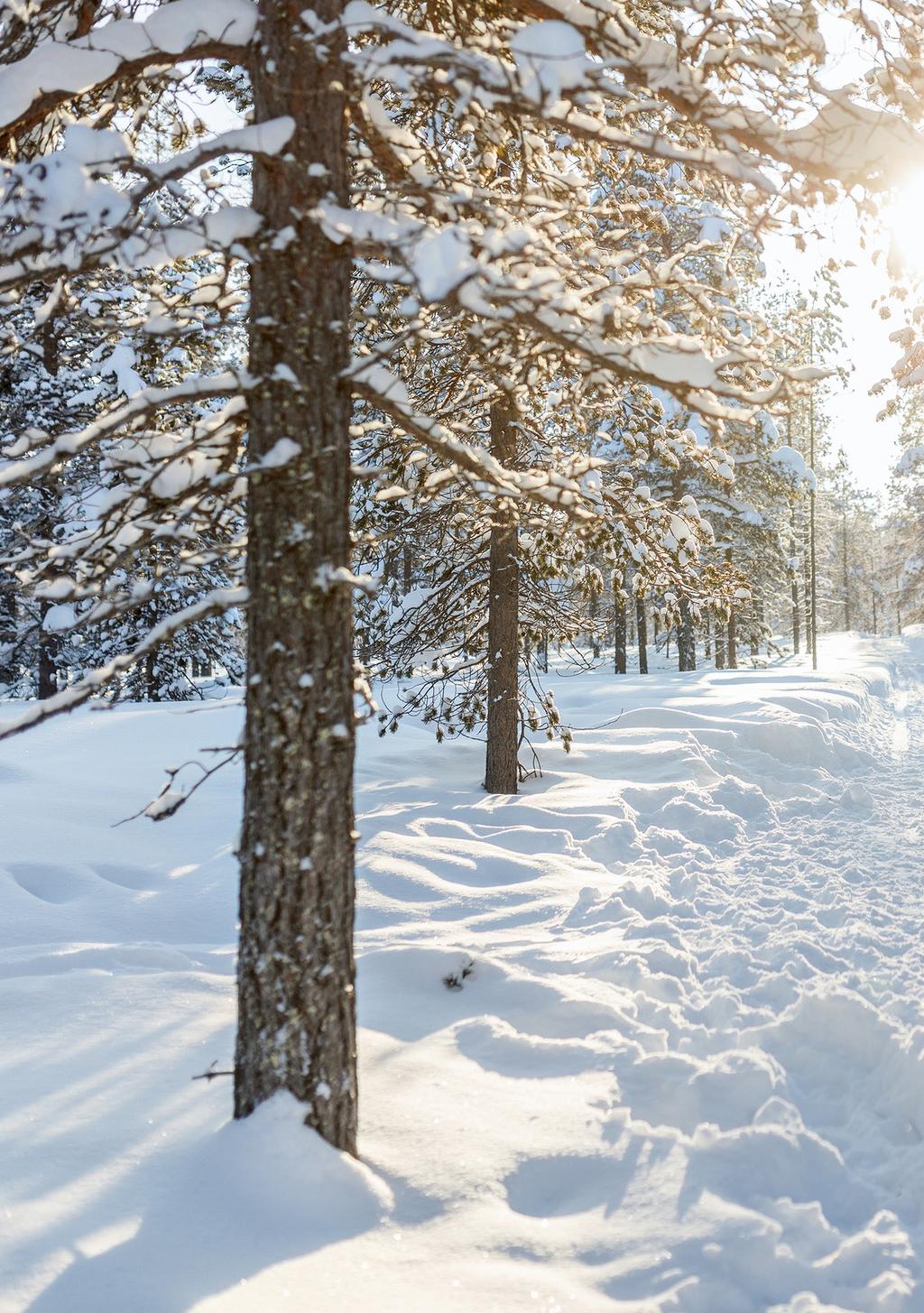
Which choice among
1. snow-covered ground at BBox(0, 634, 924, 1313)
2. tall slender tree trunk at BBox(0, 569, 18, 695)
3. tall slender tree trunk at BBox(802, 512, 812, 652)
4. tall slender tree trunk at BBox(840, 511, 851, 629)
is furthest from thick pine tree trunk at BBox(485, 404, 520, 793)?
tall slender tree trunk at BBox(840, 511, 851, 629)

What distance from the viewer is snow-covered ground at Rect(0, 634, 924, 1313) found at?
108 inches

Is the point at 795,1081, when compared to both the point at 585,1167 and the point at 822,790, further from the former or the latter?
the point at 822,790

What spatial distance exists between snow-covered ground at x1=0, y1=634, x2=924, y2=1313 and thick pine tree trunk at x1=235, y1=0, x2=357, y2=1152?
26 centimetres

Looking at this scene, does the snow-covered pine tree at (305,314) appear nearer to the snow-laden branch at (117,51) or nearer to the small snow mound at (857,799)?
the snow-laden branch at (117,51)

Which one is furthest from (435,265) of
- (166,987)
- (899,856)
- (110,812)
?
(899,856)

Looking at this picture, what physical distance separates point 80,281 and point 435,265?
3487 millimetres

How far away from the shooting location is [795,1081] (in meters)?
3.99

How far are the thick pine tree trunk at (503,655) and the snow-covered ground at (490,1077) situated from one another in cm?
121

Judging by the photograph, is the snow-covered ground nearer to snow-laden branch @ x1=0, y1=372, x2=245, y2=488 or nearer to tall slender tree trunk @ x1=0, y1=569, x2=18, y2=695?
snow-laden branch @ x1=0, y1=372, x2=245, y2=488

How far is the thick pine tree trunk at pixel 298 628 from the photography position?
3043 mm

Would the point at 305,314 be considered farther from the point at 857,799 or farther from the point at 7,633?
the point at 7,633

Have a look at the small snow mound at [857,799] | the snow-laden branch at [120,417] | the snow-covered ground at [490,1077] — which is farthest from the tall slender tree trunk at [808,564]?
the snow-laden branch at [120,417]

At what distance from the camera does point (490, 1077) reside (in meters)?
3.92

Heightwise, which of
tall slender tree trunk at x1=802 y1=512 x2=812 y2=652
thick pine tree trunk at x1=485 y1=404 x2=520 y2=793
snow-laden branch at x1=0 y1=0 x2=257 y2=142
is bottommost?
thick pine tree trunk at x1=485 y1=404 x2=520 y2=793
